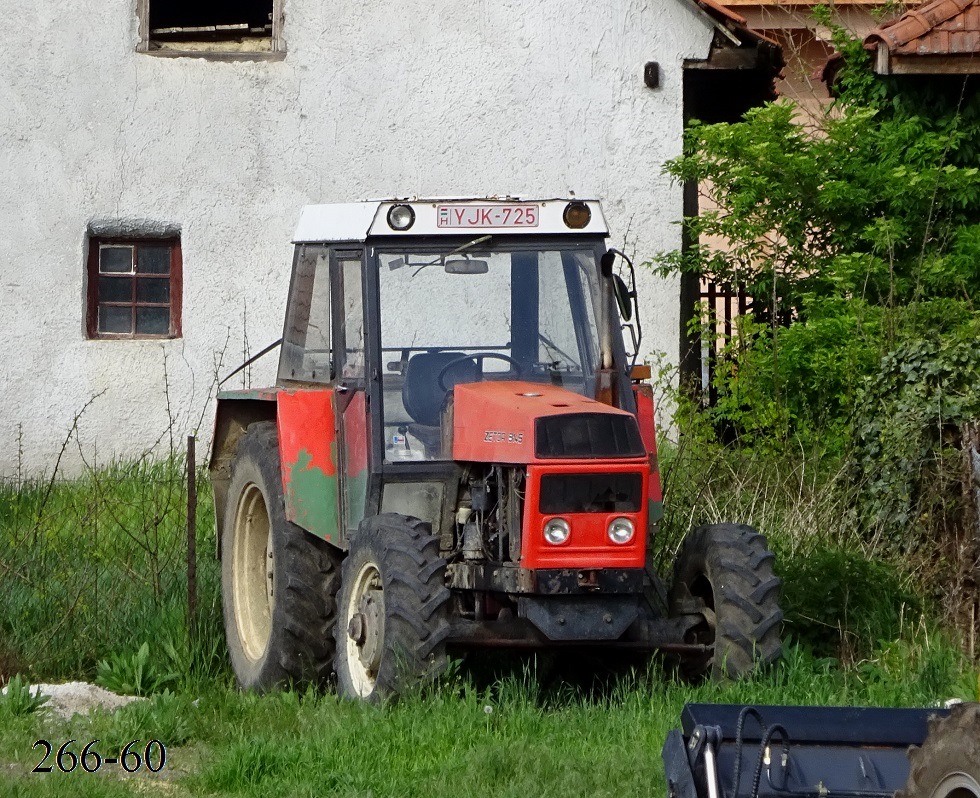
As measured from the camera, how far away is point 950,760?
3.80 metres

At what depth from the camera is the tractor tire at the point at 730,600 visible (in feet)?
19.9

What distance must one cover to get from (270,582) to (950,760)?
4228 mm

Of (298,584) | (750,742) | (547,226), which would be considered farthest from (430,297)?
(750,742)

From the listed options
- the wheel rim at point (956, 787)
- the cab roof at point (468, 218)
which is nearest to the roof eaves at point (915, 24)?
the cab roof at point (468, 218)

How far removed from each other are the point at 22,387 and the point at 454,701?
24.0 feet

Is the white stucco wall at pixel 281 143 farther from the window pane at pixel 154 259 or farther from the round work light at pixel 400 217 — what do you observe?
the round work light at pixel 400 217

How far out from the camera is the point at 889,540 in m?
8.27

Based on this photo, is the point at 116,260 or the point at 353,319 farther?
the point at 116,260

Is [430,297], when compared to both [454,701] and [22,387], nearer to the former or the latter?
[454,701]

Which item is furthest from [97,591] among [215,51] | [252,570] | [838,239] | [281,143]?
[215,51]

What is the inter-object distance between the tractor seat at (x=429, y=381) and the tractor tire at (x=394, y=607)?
530mm

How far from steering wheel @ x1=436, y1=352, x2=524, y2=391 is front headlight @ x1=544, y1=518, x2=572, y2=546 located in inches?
34.2

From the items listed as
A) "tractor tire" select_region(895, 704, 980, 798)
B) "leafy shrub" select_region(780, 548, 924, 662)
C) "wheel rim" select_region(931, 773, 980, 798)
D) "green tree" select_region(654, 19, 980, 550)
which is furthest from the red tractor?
"green tree" select_region(654, 19, 980, 550)

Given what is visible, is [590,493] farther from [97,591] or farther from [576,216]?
[97,591]
